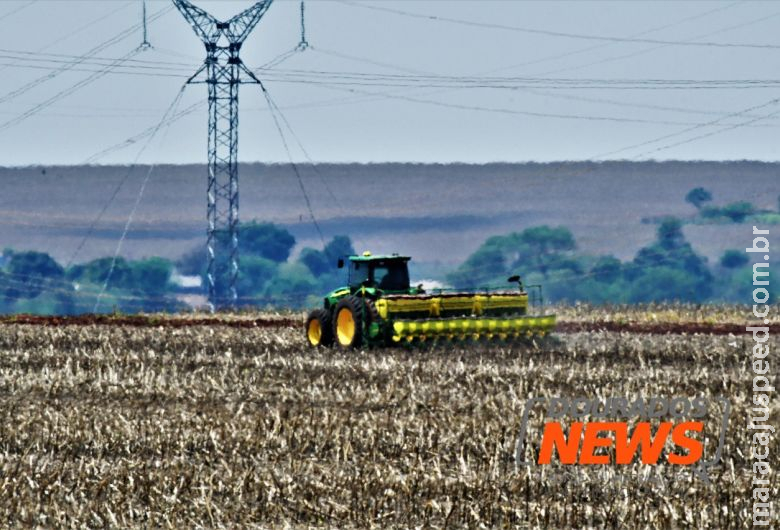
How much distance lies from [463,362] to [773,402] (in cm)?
687

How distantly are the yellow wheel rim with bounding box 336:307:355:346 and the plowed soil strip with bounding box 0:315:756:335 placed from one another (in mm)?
7549

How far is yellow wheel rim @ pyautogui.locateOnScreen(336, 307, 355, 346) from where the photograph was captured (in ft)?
89.4

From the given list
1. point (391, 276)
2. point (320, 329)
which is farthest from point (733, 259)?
point (320, 329)

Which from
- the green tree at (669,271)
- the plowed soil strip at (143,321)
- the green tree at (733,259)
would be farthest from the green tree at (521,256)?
the plowed soil strip at (143,321)

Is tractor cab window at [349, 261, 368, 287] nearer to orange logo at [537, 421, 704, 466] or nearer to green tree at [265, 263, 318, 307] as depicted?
orange logo at [537, 421, 704, 466]

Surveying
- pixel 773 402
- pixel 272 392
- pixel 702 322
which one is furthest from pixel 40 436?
pixel 702 322

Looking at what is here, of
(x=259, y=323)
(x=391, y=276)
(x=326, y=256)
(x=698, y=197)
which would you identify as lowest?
(x=259, y=323)

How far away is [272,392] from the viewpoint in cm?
1967

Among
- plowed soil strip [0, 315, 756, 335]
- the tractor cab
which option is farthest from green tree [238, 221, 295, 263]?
the tractor cab

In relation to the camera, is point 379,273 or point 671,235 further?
point 671,235

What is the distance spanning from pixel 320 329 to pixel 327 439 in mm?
13670

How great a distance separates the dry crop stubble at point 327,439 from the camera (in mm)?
11133

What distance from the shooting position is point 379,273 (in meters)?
28.1

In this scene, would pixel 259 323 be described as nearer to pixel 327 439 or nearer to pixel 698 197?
pixel 327 439
